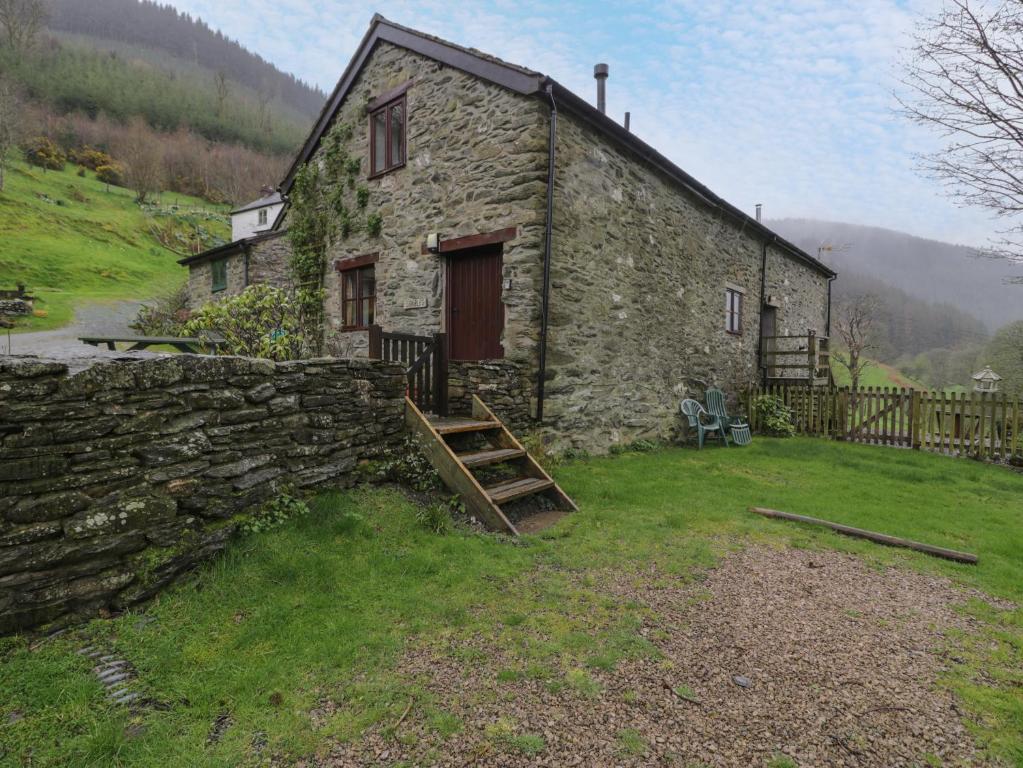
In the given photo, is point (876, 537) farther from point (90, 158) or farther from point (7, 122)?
point (90, 158)

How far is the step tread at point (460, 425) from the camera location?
5273 mm

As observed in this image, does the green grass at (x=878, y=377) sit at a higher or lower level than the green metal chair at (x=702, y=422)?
higher

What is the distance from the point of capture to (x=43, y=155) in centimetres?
3603

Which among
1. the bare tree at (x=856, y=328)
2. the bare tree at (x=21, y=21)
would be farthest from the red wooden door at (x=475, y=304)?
the bare tree at (x=21, y=21)

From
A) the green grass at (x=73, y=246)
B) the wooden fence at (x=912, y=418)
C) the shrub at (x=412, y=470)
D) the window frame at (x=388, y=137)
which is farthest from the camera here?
the green grass at (x=73, y=246)

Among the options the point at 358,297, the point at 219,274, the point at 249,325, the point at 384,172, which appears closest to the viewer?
the point at 249,325

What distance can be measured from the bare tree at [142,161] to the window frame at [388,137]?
36.8 metres

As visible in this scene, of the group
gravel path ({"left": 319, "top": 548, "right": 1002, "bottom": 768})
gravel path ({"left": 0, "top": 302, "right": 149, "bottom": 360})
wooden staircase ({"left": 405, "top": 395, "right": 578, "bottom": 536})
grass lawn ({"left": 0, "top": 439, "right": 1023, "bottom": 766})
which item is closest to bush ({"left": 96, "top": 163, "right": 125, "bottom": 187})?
gravel path ({"left": 0, "top": 302, "right": 149, "bottom": 360})

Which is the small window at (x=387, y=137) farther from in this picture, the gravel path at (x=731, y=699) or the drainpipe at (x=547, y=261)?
the gravel path at (x=731, y=699)

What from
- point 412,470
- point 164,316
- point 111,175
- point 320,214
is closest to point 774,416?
point 412,470

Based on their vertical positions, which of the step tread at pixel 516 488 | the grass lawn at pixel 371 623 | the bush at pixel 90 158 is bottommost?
the grass lawn at pixel 371 623

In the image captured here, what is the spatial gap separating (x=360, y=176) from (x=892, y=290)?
45.8 meters

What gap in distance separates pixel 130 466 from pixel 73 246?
29.3 m

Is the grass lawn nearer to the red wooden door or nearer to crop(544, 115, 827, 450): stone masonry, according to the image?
A: crop(544, 115, 827, 450): stone masonry
